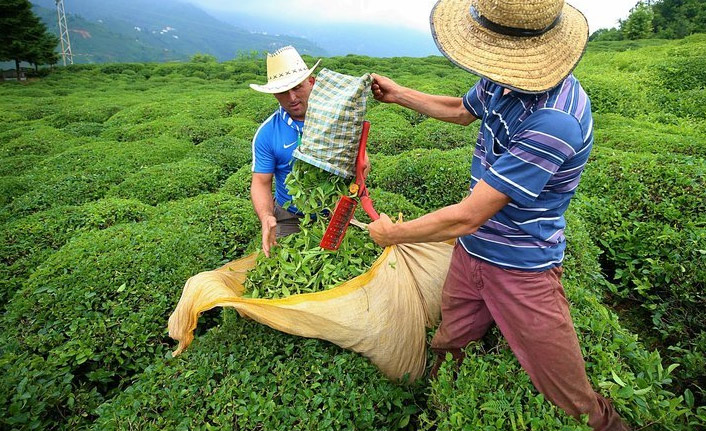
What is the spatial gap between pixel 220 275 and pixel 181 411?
0.93 metres

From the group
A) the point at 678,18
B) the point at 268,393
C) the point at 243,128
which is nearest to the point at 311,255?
the point at 268,393

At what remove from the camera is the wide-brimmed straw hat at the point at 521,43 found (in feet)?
5.91

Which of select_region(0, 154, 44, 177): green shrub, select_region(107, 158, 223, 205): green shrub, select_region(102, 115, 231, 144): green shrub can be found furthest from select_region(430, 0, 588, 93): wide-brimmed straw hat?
select_region(0, 154, 44, 177): green shrub

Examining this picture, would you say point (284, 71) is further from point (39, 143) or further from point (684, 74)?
point (684, 74)

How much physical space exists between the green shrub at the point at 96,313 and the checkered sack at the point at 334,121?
7.74ft

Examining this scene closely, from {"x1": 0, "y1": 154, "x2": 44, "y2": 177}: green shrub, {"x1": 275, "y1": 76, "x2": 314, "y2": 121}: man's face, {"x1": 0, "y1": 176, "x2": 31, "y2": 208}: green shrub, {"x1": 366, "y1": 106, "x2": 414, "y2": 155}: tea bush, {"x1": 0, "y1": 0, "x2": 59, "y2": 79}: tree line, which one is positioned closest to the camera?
{"x1": 275, "y1": 76, "x2": 314, "y2": 121}: man's face

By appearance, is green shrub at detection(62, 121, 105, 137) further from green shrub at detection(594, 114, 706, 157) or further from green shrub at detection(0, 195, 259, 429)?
green shrub at detection(594, 114, 706, 157)

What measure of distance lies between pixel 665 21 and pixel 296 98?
45819mm

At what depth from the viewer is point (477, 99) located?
2.63 metres

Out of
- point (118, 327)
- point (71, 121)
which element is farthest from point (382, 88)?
point (71, 121)

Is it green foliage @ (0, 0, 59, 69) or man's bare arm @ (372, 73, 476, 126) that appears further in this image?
green foliage @ (0, 0, 59, 69)

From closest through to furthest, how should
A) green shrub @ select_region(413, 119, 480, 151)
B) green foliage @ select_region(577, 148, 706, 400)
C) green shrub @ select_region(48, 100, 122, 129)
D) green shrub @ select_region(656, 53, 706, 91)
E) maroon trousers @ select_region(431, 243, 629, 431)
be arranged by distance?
maroon trousers @ select_region(431, 243, 629, 431) < green foliage @ select_region(577, 148, 706, 400) < green shrub @ select_region(413, 119, 480, 151) < green shrub @ select_region(656, 53, 706, 91) < green shrub @ select_region(48, 100, 122, 129)

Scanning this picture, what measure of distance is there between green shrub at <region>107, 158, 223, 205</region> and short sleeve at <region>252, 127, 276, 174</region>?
390cm

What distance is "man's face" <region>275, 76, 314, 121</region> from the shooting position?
327 centimetres
